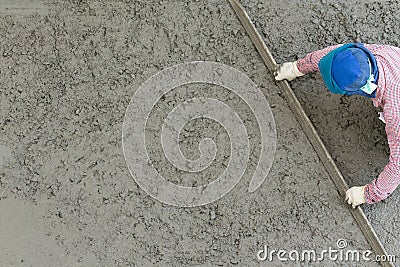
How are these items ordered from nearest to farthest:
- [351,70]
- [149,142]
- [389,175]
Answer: [351,70], [389,175], [149,142]

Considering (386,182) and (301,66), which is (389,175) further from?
(301,66)

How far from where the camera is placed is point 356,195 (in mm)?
1021

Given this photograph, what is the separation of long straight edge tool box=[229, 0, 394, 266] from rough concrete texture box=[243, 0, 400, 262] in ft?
0.06

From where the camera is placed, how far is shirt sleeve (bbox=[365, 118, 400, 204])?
0.96m

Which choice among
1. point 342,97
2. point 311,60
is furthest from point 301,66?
point 342,97

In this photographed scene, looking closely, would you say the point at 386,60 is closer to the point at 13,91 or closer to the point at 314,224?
the point at 314,224

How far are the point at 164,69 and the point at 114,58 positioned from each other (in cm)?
11

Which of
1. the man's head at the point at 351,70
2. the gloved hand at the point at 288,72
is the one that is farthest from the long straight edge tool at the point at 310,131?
the man's head at the point at 351,70

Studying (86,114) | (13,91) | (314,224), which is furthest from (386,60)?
(13,91)

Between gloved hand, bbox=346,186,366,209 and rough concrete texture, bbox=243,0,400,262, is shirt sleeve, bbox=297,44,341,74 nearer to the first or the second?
rough concrete texture, bbox=243,0,400,262

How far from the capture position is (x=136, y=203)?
106 cm

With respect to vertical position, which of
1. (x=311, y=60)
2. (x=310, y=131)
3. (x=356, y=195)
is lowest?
(x=356, y=195)

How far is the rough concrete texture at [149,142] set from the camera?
104cm

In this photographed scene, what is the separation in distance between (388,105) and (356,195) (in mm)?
195
